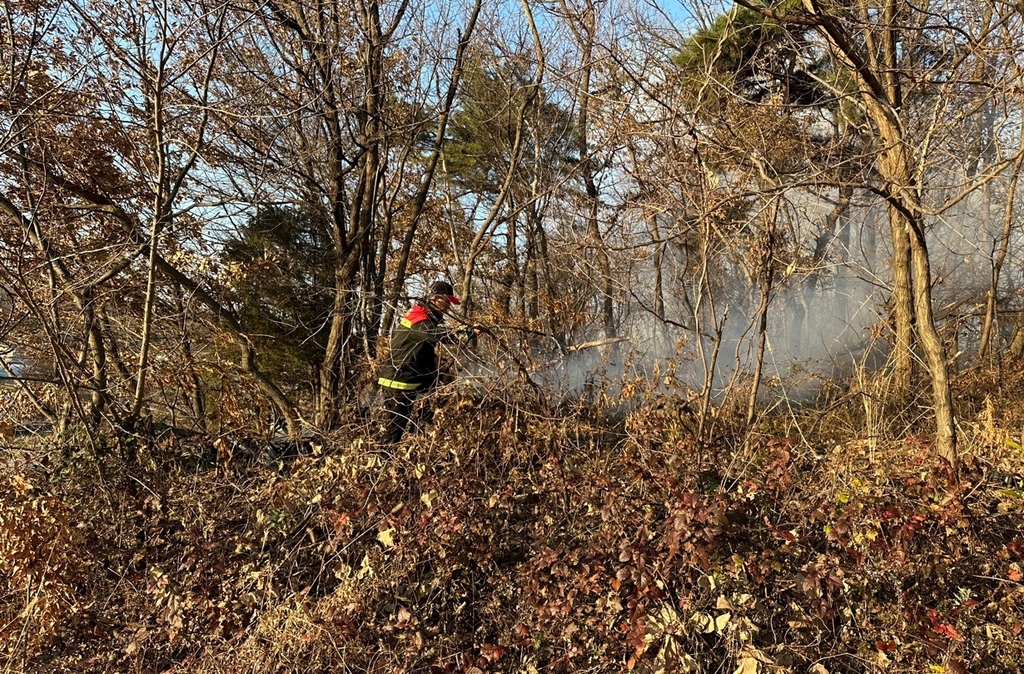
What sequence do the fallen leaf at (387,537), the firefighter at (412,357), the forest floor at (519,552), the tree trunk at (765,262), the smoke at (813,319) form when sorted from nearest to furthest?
the forest floor at (519,552)
the fallen leaf at (387,537)
the tree trunk at (765,262)
the firefighter at (412,357)
the smoke at (813,319)

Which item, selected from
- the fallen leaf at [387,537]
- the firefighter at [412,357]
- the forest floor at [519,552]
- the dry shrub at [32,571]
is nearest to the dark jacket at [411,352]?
the firefighter at [412,357]

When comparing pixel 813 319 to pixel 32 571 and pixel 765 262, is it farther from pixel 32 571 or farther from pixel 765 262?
pixel 32 571

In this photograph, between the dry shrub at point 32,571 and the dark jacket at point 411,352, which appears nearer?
the dry shrub at point 32,571

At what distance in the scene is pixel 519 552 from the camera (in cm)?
409

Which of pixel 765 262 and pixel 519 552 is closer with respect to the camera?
pixel 519 552

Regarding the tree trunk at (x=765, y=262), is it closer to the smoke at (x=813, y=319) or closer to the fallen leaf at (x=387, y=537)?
the smoke at (x=813, y=319)

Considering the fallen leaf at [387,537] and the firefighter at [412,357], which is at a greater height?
the firefighter at [412,357]

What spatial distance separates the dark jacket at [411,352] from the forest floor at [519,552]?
29.1 inches

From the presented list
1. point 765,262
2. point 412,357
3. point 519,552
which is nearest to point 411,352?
point 412,357

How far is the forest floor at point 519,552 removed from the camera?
11.0 ft

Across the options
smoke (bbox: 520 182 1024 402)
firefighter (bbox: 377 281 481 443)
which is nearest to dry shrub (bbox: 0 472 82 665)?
firefighter (bbox: 377 281 481 443)

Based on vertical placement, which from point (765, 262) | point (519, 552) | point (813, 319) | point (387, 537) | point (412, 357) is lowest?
point (519, 552)

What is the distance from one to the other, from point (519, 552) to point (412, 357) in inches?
79.3

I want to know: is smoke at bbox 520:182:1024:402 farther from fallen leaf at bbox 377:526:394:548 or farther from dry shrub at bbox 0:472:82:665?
dry shrub at bbox 0:472:82:665
